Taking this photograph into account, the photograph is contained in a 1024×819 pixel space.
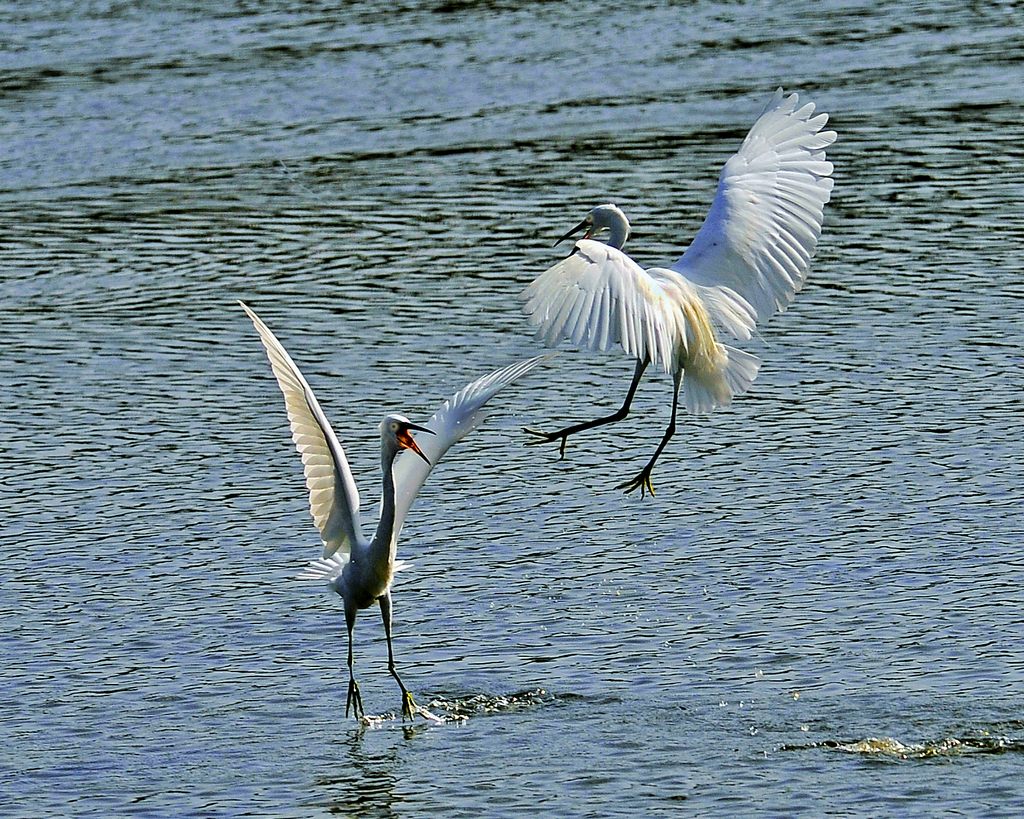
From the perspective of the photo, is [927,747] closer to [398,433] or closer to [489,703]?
[489,703]

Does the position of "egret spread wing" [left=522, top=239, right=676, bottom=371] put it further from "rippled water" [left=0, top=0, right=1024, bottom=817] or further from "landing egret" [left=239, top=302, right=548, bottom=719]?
"rippled water" [left=0, top=0, right=1024, bottom=817]

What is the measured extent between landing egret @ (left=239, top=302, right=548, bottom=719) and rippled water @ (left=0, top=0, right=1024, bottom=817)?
0.41m

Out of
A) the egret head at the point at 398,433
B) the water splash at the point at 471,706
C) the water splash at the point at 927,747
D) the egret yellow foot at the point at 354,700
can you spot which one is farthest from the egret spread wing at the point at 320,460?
the water splash at the point at 927,747

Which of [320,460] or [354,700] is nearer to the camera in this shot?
[354,700]

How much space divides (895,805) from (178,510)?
474 centimetres

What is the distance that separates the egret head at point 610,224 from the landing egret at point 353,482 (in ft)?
2.96

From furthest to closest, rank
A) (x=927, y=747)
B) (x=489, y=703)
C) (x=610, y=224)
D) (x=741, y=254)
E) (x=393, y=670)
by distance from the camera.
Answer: (x=610, y=224), (x=741, y=254), (x=393, y=670), (x=489, y=703), (x=927, y=747)

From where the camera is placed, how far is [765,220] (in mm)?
9234

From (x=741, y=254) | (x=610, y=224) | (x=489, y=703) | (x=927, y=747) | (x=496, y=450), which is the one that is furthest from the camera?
(x=496, y=450)

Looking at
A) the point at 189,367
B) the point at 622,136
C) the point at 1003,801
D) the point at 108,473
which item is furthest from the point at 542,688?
the point at 622,136

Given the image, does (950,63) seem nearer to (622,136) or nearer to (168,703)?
(622,136)

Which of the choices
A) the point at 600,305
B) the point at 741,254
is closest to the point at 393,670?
the point at 600,305

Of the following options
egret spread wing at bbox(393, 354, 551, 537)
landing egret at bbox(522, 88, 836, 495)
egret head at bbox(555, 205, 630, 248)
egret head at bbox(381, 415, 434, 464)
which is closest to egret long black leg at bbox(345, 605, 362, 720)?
egret spread wing at bbox(393, 354, 551, 537)

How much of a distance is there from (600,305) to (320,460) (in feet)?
5.78
